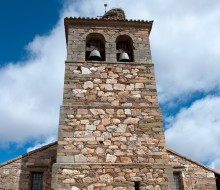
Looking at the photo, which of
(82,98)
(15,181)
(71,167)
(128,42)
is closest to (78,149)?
(71,167)

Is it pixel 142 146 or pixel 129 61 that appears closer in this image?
pixel 142 146

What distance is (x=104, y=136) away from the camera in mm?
7340

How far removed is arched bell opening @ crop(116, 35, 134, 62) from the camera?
9067 millimetres

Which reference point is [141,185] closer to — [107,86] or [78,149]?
[78,149]

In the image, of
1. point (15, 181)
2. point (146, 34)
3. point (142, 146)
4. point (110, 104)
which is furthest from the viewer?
point (146, 34)

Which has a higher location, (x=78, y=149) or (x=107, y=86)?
(x=107, y=86)

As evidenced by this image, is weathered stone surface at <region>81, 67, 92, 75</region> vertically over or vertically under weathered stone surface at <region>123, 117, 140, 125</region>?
over

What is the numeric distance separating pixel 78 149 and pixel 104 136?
0.74 meters

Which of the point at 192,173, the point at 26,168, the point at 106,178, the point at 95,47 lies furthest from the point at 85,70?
the point at 192,173

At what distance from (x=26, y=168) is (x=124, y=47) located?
4910 millimetres

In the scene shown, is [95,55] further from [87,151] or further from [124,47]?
[87,151]

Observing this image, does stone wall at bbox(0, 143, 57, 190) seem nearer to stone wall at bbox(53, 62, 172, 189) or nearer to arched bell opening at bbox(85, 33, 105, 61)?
stone wall at bbox(53, 62, 172, 189)

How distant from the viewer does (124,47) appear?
372 inches

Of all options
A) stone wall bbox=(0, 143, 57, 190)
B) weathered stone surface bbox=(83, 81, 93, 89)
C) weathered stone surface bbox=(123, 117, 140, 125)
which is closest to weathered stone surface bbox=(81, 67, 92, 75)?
weathered stone surface bbox=(83, 81, 93, 89)
